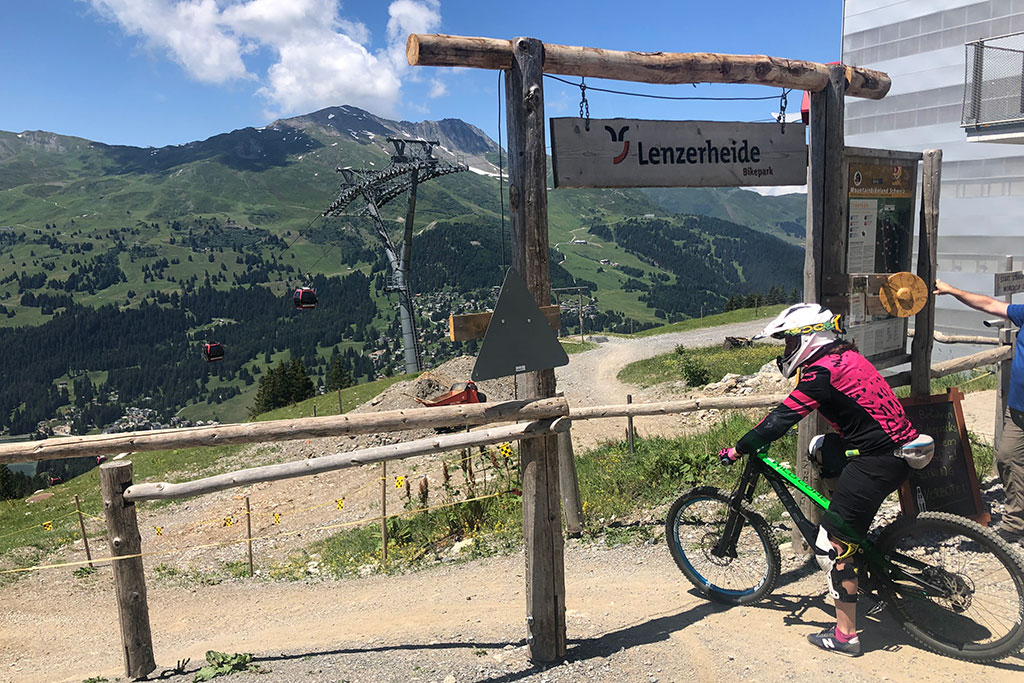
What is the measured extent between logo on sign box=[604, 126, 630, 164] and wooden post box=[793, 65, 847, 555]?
168 cm

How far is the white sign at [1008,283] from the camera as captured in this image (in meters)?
7.64

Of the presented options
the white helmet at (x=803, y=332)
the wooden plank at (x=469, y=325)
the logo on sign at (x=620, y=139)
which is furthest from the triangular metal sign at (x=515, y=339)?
the white helmet at (x=803, y=332)

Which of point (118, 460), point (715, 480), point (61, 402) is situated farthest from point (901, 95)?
point (61, 402)

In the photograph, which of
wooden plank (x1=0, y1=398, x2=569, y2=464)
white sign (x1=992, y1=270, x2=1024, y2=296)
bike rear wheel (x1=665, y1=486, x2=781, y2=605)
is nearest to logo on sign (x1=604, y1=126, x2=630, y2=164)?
wooden plank (x1=0, y1=398, x2=569, y2=464)

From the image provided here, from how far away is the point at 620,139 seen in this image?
5.27 meters

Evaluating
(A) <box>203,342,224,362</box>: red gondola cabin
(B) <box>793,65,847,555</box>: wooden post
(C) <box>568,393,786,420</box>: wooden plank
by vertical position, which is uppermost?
(B) <box>793,65,847,555</box>: wooden post

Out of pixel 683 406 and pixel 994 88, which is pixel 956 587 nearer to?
pixel 683 406

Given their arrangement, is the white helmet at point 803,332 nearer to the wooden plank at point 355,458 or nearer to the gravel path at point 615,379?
the wooden plank at point 355,458

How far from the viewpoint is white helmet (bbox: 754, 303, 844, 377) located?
4.49 m

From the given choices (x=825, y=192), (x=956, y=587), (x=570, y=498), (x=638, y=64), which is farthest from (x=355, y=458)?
(x=825, y=192)

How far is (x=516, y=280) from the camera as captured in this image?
462 cm

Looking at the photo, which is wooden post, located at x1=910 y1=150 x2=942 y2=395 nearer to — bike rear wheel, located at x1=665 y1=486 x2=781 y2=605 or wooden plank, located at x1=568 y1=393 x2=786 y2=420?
wooden plank, located at x1=568 y1=393 x2=786 y2=420

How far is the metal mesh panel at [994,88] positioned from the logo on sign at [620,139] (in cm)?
1599

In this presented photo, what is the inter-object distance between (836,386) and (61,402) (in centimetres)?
20738
